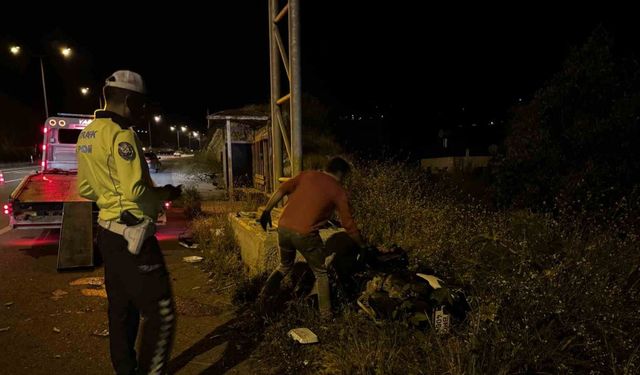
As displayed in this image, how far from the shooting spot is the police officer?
7.47ft

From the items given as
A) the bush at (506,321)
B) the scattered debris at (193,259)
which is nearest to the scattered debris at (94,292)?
the scattered debris at (193,259)

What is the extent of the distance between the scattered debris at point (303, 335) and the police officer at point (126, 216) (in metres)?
1.13

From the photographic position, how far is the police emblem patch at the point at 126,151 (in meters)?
2.24

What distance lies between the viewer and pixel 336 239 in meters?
4.66

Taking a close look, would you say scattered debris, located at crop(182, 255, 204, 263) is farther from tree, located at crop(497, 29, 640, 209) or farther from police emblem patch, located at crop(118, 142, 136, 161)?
tree, located at crop(497, 29, 640, 209)

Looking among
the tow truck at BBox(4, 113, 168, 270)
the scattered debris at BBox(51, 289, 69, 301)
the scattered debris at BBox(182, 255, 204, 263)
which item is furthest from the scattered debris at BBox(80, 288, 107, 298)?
the scattered debris at BBox(182, 255, 204, 263)

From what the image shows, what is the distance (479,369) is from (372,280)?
138 centimetres

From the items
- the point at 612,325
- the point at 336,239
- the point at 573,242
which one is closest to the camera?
the point at 612,325

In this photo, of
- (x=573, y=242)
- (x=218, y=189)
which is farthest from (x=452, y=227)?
(x=218, y=189)

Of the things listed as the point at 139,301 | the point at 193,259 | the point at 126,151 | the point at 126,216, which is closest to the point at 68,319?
the point at 193,259

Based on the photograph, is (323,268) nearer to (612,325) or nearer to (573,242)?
(612,325)

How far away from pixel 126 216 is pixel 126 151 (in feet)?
1.17

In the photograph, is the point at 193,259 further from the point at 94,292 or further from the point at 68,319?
the point at 68,319

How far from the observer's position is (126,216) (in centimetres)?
226
